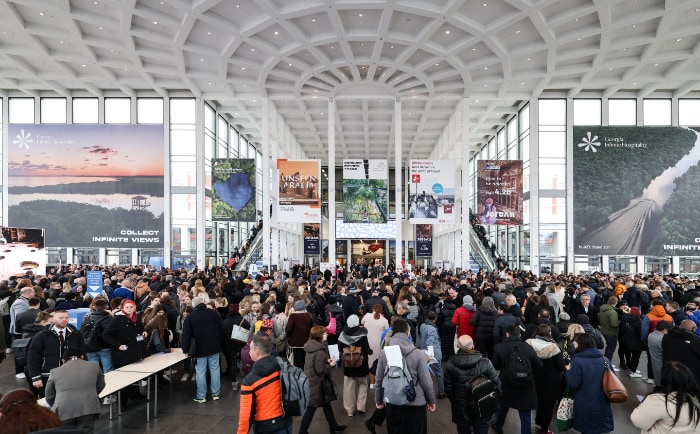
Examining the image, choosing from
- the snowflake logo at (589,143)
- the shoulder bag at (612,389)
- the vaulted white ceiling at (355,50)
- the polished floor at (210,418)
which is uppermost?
the vaulted white ceiling at (355,50)

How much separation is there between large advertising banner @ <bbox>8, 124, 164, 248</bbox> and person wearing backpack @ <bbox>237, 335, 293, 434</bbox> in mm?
21974

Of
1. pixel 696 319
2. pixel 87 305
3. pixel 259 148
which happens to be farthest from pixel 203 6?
pixel 259 148

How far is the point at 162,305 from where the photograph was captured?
23.4ft

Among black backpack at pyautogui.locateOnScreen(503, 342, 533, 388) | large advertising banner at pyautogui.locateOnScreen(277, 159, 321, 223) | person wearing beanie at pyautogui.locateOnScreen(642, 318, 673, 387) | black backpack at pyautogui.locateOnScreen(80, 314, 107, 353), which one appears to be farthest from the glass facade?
black backpack at pyautogui.locateOnScreen(503, 342, 533, 388)

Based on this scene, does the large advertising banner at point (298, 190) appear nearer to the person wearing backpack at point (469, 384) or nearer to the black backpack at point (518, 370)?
the black backpack at point (518, 370)

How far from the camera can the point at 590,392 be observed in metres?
4.21

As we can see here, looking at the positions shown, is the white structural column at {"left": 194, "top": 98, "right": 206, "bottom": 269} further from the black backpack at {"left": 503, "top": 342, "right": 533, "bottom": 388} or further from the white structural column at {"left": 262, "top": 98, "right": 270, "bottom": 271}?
the black backpack at {"left": 503, "top": 342, "right": 533, "bottom": 388}

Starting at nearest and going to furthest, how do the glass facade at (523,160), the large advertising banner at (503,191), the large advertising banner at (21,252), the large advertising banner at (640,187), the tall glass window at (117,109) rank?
the large advertising banner at (21,252), the large advertising banner at (503,191), the large advertising banner at (640,187), the glass facade at (523,160), the tall glass window at (117,109)

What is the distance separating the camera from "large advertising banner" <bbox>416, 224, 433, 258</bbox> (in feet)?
99.0

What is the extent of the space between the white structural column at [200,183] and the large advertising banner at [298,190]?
17.8ft

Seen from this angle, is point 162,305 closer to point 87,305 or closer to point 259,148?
point 87,305

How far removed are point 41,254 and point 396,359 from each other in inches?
585

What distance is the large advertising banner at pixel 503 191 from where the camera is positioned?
20.4 meters

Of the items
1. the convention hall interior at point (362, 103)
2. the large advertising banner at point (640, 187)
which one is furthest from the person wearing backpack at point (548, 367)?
the large advertising banner at point (640, 187)
